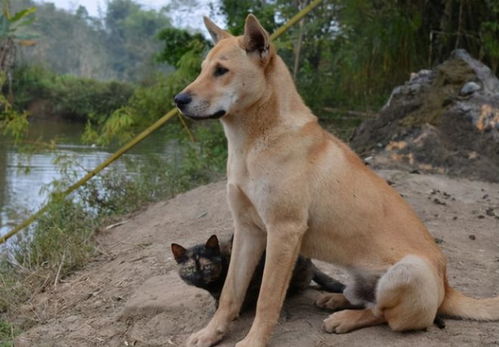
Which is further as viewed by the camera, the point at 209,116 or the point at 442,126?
the point at 442,126

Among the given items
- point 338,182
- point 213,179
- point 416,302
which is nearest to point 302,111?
point 338,182

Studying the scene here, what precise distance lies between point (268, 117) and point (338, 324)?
4.38ft

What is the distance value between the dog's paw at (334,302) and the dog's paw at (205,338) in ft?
2.51

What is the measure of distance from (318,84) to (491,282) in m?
8.51

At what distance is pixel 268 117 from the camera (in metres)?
4.13

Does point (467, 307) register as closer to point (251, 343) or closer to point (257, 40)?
point (251, 343)

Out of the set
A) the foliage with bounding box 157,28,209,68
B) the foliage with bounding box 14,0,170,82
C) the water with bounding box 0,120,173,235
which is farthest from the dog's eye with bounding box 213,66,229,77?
the foliage with bounding box 14,0,170,82

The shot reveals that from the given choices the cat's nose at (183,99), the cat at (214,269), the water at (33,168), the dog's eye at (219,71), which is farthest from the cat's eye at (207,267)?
the water at (33,168)

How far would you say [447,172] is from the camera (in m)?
9.22

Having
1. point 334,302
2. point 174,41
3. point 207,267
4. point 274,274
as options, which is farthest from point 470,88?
point 274,274

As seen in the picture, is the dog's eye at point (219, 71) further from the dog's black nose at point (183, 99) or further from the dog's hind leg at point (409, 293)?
the dog's hind leg at point (409, 293)

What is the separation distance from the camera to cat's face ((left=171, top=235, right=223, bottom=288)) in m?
4.52

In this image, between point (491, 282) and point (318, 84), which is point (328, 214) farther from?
Result: point (318, 84)

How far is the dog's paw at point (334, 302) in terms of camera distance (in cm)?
457
